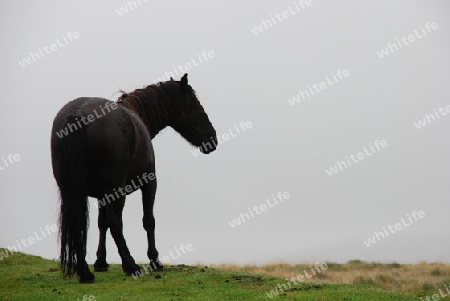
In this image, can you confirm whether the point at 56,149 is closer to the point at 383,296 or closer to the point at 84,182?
the point at 84,182

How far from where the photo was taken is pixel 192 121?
1417 centimetres

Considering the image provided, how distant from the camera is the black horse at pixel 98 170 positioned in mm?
10086

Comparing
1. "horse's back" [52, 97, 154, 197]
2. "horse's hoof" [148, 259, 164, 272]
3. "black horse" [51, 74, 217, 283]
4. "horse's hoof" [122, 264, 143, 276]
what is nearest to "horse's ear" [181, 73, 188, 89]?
"black horse" [51, 74, 217, 283]

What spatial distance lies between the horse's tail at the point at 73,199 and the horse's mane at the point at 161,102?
3190 mm

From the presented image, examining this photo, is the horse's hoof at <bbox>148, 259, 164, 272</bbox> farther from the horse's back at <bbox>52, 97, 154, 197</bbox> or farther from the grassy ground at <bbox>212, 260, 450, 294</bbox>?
the grassy ground at <bbox>212, 260, 450, 294</bbox>

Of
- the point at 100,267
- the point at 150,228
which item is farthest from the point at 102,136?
the point at 100,267

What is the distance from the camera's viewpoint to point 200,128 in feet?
47.1

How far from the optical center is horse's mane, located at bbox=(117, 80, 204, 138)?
13.3m

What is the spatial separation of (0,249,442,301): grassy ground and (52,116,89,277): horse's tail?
730 mm

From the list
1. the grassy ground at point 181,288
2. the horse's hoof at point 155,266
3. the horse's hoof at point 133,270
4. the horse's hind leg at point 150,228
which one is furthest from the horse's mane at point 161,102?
the grassy ground at point 181,288

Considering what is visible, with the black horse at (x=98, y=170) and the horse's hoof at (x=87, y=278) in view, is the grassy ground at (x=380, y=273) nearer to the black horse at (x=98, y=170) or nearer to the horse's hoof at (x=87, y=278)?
the black horse at (x=98, y=170)

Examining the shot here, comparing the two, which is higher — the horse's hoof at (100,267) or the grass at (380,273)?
the horse's hoof at (100,267)

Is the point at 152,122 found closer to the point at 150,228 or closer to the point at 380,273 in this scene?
the point at 150,228

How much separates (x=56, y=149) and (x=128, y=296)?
311 cm
